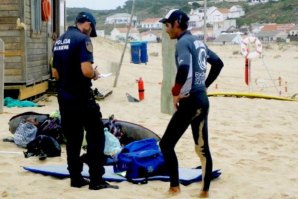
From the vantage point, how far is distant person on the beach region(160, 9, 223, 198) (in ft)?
16.4

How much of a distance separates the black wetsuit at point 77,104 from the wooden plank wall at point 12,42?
6.80 meters

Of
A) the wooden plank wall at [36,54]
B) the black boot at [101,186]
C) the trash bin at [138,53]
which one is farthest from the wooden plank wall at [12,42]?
the trash bin at [138,53]

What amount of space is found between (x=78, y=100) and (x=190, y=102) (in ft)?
3.42

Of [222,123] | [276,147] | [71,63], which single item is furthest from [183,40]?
[222,123]

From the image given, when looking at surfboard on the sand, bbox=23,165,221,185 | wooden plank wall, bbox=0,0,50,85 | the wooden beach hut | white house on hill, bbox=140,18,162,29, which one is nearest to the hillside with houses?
white house on hill, bbox=140,18,162,29

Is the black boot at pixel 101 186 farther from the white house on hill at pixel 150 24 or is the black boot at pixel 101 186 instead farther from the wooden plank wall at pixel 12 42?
the white house on hill at pixel 150 24

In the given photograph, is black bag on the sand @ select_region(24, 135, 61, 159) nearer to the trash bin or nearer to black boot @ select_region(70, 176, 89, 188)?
black boot @ select_region(70, 176, 89, 188)

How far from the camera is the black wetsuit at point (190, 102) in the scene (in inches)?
195

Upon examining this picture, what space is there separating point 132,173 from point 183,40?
1566mm

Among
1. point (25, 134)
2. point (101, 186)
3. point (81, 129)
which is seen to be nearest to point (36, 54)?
point (25, 134)

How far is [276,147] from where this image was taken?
777 centimetres

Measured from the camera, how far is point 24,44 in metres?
11.9

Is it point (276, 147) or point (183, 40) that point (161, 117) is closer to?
point (276, 147)

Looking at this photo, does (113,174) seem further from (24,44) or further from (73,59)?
(24,44)
